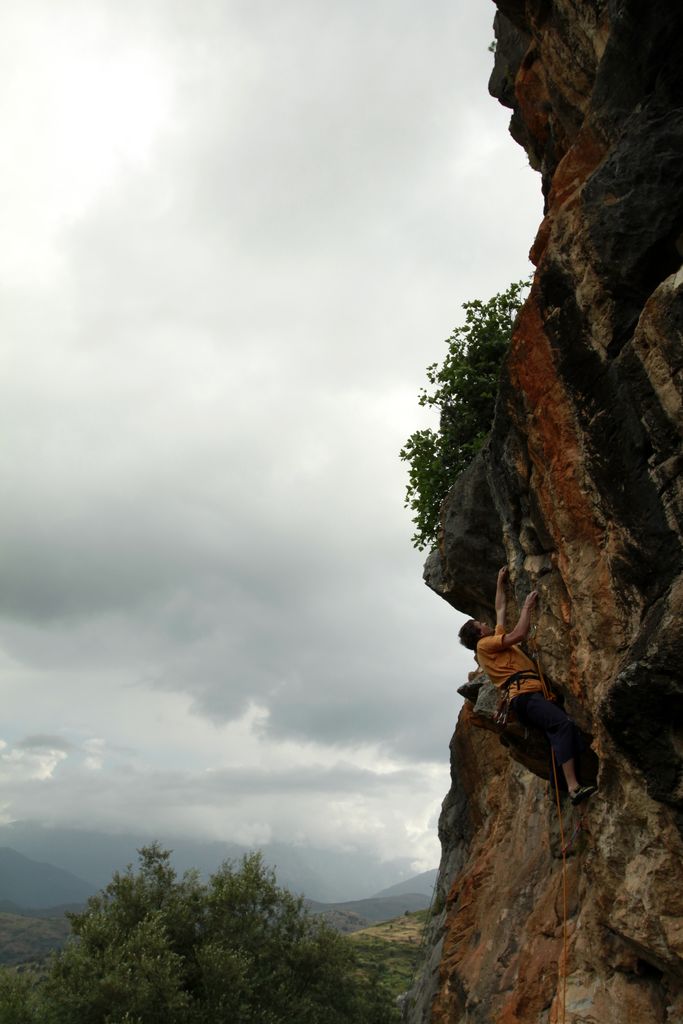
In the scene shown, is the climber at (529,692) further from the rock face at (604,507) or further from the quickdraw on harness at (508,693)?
the rock face at (604,507)

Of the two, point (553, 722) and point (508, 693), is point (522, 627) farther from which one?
point (553, 722)

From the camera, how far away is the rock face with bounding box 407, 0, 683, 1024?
878 cm

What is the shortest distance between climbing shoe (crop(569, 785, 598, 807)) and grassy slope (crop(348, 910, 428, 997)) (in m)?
49.1

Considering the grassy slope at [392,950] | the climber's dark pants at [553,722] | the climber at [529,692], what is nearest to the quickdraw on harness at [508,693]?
the climber at [529,692]

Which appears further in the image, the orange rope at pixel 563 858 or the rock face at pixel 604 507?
the orange rope at pixel 563 858

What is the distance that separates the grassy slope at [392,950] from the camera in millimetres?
74500

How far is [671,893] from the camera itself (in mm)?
8766

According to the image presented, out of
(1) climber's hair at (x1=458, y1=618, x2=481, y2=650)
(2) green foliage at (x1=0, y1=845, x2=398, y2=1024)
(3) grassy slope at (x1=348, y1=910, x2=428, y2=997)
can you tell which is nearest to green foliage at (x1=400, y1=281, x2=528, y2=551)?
(1) climber's hair at (x1=458, y1=618, x2=481, y2=650)

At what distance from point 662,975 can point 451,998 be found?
7.32 metres

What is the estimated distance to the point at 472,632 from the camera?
1614 centimetres

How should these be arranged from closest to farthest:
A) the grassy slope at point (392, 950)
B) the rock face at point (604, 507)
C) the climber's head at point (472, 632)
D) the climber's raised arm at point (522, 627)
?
the rock face at point (604, 507)
the climber's raised arm at point (522, 627)
the climber's head at point (472, 632)
the grassy slope at point (392, 950)

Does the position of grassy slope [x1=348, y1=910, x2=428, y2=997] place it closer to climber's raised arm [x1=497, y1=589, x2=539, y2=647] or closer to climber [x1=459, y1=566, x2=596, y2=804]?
climber [x1=459, y1=566, x2=596, y2=804]

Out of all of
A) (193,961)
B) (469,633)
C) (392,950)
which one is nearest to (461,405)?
(469,633)

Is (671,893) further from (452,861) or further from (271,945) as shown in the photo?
(271,945)
